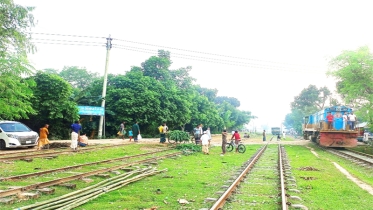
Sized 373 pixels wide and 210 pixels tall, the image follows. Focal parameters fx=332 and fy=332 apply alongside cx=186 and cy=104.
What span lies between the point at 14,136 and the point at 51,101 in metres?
8.57

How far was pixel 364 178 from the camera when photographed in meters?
12.5

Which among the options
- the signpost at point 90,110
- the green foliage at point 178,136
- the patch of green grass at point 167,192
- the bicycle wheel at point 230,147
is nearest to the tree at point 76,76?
the signpost at point 90,110

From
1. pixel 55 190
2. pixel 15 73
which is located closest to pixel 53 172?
pixel 55 190

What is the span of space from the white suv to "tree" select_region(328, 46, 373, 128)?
2449cm

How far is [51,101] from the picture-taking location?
26984mm

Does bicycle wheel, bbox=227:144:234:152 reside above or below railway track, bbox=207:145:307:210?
above

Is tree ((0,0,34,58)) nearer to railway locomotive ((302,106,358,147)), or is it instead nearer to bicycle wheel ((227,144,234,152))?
bicycle wheel ((227,144,234,152))

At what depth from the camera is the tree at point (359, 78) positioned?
27.5 m

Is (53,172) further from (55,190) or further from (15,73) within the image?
(15,73)

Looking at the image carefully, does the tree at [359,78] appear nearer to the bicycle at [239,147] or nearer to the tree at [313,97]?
the bicycle at [239,147]

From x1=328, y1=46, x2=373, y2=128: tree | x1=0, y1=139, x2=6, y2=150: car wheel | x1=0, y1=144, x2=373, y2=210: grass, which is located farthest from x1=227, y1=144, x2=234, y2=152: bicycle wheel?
x1=0, y1=139, x2=6, y2=150: car wheel

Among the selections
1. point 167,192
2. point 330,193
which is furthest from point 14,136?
point 330,193

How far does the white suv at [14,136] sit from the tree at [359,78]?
2449 centimetres

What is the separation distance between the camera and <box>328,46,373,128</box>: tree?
27469 millimetres
